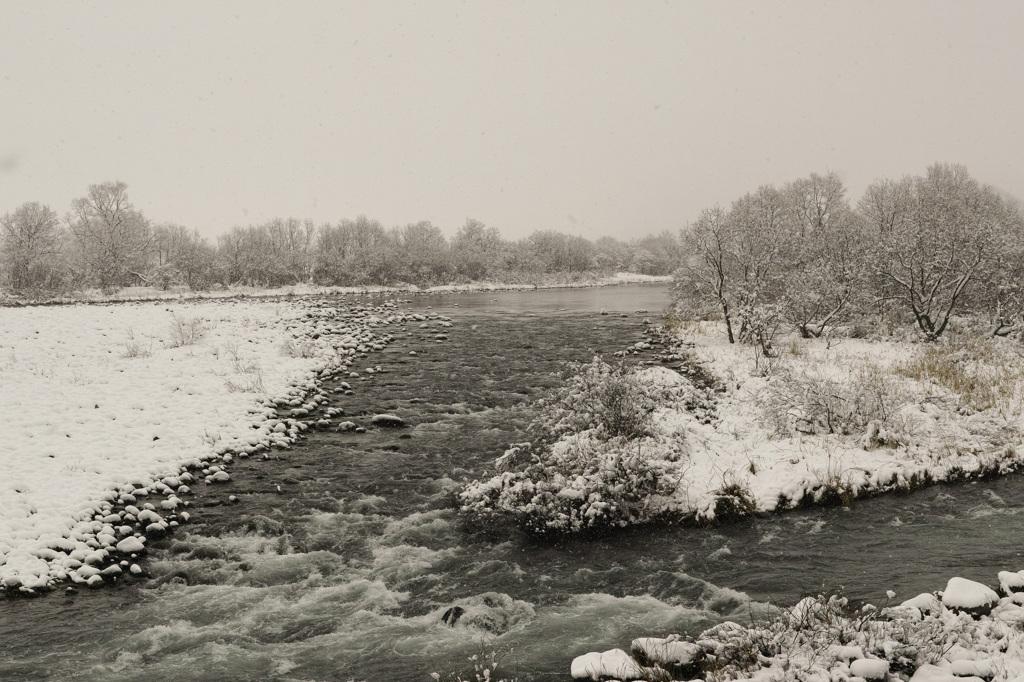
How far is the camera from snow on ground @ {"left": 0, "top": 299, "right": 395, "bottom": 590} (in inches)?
317

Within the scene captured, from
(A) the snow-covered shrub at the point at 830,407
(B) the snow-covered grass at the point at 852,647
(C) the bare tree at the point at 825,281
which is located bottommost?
(B) the snow-covered grass at the point at 852,647

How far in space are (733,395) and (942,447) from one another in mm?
4823

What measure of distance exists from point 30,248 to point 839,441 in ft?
196

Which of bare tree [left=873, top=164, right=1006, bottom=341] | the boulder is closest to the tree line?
bare tree [left=873, top=164, right=1006, bottom=341]

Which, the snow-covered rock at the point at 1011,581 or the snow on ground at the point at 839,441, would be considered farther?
the snow on ground at the point at 839,441

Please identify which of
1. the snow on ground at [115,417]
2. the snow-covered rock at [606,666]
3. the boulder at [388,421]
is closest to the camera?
the snow-covered rock at [606,666]

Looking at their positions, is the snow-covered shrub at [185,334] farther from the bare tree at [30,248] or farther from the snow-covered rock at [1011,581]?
the bare tree at [30,248]

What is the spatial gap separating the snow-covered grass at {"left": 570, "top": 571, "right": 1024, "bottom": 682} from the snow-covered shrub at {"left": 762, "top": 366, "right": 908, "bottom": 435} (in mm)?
5898

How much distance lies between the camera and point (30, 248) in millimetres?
46688

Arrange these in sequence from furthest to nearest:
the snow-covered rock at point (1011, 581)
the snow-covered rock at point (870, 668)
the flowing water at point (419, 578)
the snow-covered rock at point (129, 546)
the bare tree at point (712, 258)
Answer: the bare tree at point (712, 258) → the snow-covered rock at point (129, 546) → the snow-covered rock at point (1011, 581) → the flowing water at point (419, 578) → the snow-covered rock at point (870, 668)

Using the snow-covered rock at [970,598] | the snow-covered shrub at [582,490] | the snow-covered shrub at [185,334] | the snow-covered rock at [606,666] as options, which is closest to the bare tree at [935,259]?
the snow-covered shrub at [582,490]

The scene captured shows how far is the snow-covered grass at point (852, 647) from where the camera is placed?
15.4 ft

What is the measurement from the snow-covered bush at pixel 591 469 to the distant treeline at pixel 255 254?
16935 millimetres

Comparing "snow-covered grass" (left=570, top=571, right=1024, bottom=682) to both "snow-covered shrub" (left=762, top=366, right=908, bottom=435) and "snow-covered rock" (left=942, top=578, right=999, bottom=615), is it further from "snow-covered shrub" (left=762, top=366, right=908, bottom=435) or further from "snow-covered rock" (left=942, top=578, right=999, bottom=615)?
"snow-covered shrub" (left=762, top=366, right=908, bottom=435)
